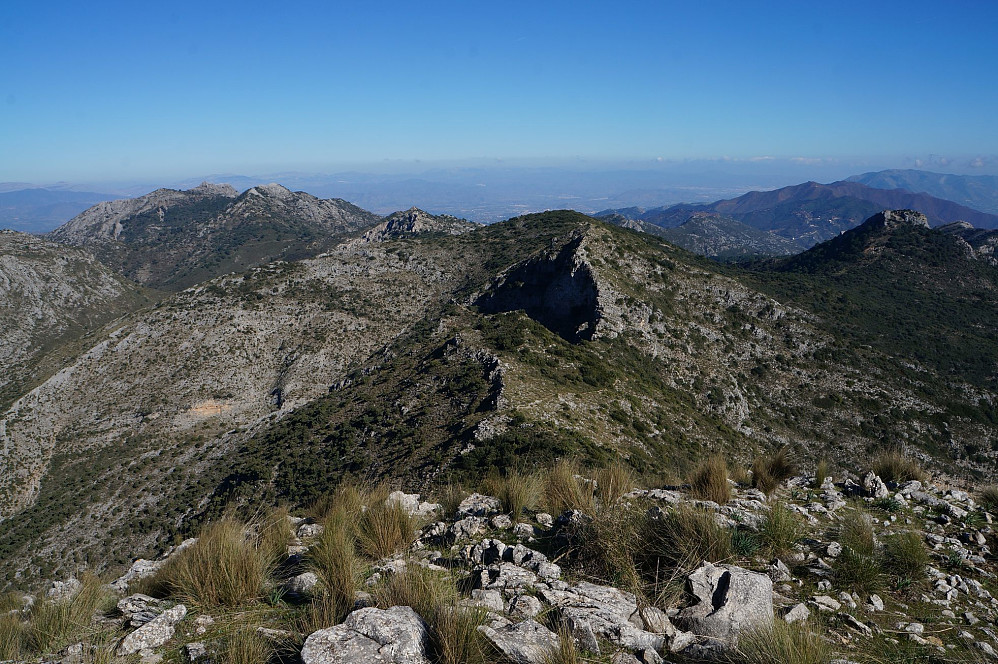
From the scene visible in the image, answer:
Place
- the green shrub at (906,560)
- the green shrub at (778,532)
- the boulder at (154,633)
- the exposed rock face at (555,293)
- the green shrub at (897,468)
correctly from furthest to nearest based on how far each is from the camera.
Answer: the exposed rock face at (555,293), the green shrub at (897,468), the green shrub at (778,532), the green shrub at (906,560), the boulder at (154,633)

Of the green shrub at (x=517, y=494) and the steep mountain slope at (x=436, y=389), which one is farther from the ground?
the green shrub at (x=517, y=494)

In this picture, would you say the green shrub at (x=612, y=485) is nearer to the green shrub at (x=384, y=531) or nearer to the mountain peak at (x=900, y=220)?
the green shrub at (x=384, y=531)

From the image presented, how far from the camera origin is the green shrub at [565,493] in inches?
255

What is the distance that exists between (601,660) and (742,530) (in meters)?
3.26

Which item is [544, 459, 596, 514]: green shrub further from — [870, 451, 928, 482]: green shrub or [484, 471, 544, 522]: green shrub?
[870, 451, 928, 482]: green shrub

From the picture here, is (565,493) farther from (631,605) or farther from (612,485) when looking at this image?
(631,605)

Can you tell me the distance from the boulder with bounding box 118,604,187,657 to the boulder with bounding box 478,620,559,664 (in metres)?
2.99

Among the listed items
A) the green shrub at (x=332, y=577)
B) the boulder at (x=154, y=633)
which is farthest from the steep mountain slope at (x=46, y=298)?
the green shrub at (x=332, y=577)

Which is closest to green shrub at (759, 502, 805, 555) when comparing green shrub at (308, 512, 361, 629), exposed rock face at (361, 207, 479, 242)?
green shrub at (308, 512, 361, 629)

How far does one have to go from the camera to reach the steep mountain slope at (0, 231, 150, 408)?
7119cm

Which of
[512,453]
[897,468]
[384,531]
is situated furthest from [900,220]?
A: [384,531]

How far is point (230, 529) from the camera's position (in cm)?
533

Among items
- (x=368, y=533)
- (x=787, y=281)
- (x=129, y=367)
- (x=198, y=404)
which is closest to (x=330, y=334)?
(x=198, y=404)

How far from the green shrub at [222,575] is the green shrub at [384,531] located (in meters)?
1.21
